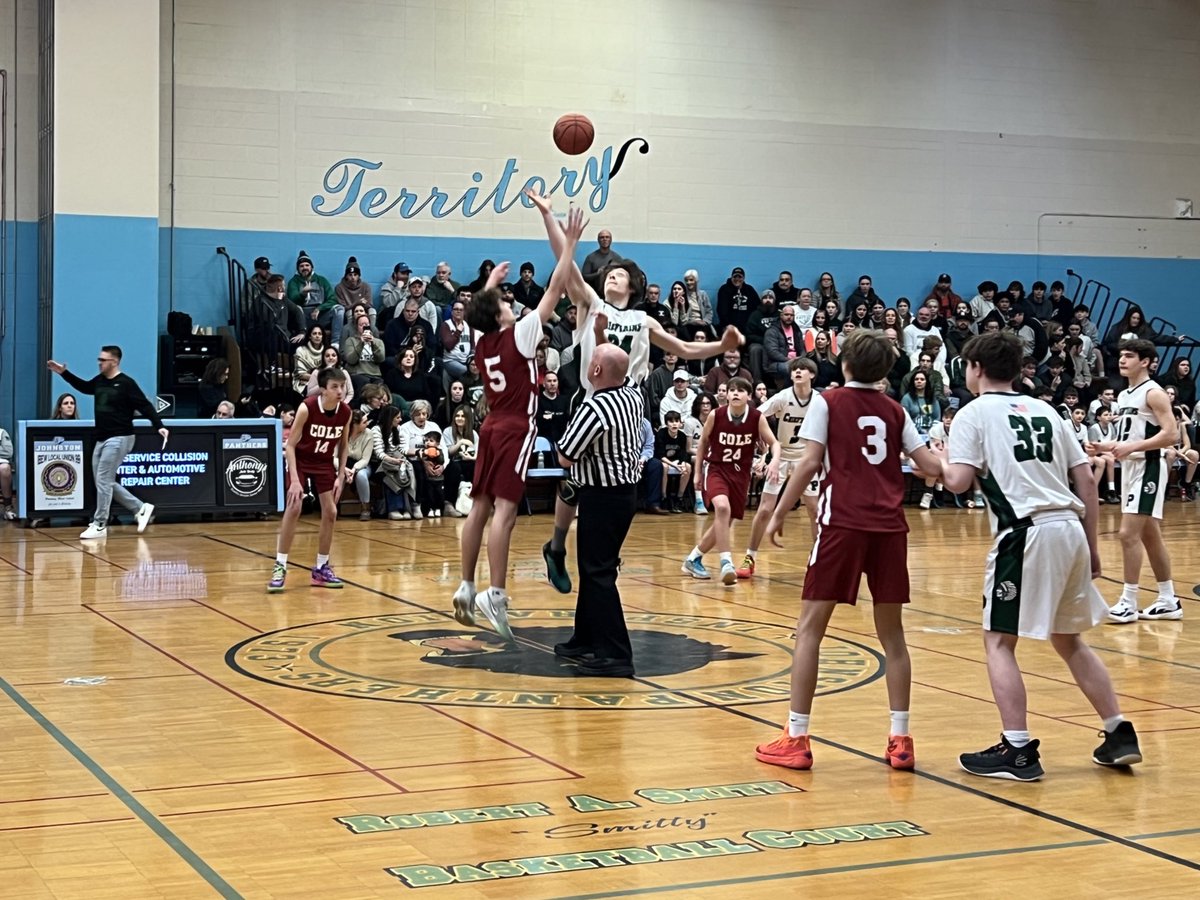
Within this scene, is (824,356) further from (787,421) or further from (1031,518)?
(1031,518)

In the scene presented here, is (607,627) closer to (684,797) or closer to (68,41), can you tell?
(684,797)

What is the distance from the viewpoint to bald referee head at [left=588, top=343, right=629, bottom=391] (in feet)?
25.5

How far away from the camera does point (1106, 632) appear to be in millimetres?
9719

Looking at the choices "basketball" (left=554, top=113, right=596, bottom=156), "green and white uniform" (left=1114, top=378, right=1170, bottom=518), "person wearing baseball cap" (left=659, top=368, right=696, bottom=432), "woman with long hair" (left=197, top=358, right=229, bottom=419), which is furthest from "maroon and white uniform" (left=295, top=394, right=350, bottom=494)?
"person wearing baseball cap" (left=659, top=368, right=696, bottom=432)

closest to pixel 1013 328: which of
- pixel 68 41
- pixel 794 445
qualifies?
pixel 794 445

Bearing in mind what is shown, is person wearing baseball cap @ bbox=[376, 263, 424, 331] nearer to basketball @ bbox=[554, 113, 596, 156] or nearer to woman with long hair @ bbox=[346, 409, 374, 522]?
woman with long hair @ bbox=[346, 409, 374, 522]

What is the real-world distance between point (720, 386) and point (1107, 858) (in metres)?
14.8

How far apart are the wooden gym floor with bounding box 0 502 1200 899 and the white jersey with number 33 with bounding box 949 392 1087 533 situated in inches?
42.8

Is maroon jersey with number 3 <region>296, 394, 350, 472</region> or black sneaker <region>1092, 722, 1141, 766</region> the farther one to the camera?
maroon jersey with number 3 <region>296, 394, 350, 472</region>

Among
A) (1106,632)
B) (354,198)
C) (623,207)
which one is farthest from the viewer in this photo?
(623,207)

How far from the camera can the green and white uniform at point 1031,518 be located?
5836 millimetres

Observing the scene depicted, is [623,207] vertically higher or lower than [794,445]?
higher

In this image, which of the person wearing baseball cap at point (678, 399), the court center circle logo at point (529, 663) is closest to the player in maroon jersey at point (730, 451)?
the court center circle logo at point (529, 663)

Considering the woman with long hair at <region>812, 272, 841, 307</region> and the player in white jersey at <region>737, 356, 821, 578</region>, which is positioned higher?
the woman with long hair at <region>812, 272, 841, 307</region>
